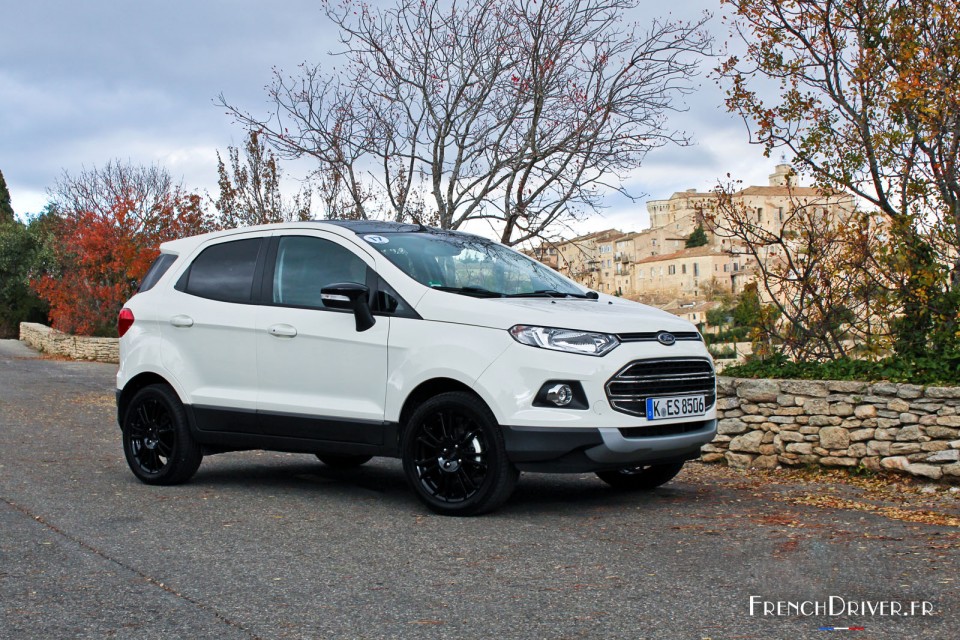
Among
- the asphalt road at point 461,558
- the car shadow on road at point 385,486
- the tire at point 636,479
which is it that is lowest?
the car shadow on road at point 385,486

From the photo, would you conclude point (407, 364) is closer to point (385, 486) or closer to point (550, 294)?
point (550, 294)

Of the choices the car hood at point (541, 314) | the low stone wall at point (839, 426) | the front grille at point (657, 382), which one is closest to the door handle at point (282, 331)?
the car hood at point (541, 314)

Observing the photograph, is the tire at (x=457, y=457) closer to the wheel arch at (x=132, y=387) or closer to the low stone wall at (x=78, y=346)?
the wheel arch at (x=132, y=387)

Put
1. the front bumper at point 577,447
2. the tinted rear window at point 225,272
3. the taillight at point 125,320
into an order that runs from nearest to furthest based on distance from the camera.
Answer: the front bumper at point 577,447, the tinted rear window at point 225,272, the taillight at point 125,320

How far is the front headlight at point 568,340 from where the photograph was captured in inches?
246

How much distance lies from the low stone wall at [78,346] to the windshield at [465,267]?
67.9 ft

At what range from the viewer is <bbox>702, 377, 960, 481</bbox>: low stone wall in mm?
8109

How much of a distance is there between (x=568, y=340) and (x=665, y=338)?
0.73 m

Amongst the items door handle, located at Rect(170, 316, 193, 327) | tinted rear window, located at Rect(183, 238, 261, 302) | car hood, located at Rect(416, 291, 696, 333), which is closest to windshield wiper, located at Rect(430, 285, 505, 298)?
car hood, located at Rect(416, 291, 696, 333)

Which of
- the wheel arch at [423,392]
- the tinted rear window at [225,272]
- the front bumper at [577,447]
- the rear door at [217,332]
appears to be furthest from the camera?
the tinted rear window at [225,272]

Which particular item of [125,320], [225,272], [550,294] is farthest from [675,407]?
[125,320]

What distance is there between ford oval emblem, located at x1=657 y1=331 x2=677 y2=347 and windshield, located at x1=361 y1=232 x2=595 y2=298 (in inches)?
37.8

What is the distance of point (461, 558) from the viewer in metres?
5.40

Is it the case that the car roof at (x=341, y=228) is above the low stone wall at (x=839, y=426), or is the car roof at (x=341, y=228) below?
above
